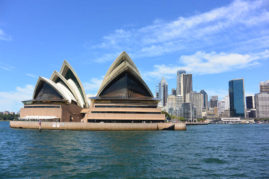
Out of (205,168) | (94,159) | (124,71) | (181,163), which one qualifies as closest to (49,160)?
(94,159)

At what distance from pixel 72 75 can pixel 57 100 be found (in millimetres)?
17123

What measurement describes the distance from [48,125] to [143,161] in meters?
51.5

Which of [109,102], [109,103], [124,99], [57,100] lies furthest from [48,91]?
[124,99]

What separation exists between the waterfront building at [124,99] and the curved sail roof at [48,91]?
10.5 metres

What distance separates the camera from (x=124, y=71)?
74.9 meters

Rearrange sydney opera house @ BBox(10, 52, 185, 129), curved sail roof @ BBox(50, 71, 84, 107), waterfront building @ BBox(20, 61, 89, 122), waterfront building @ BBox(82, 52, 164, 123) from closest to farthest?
sydney opera house @ BBox(10, 52, 185, 129)
waterfront building @ BBox(82, 52, 164, 123)
waterfront building @ BBox(20, 61, 89, 122)
curved sail roof @ BBox(50, 71, 84, 107)

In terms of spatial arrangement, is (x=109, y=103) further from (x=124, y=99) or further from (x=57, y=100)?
(x=57, y=100)

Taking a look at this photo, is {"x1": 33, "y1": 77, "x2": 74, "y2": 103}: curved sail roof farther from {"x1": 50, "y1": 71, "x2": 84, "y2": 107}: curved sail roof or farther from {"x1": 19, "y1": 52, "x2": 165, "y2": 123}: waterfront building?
{"x1": 50, "y1": 71, "x2": 84, "y2": 107}: curved sail roof

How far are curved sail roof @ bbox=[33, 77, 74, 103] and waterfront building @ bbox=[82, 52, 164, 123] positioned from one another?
34.4 ft

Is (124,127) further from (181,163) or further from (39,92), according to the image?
(181,163)

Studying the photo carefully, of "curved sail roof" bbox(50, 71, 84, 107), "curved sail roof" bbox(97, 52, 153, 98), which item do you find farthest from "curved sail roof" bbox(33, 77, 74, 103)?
"curved sail roof" bbox(97, 52, 153, 98)

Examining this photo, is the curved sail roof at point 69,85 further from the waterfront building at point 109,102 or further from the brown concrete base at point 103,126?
the brown concrete base at point 103,126

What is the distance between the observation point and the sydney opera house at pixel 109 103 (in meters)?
67.8

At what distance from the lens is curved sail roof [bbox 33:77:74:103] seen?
7494cm
